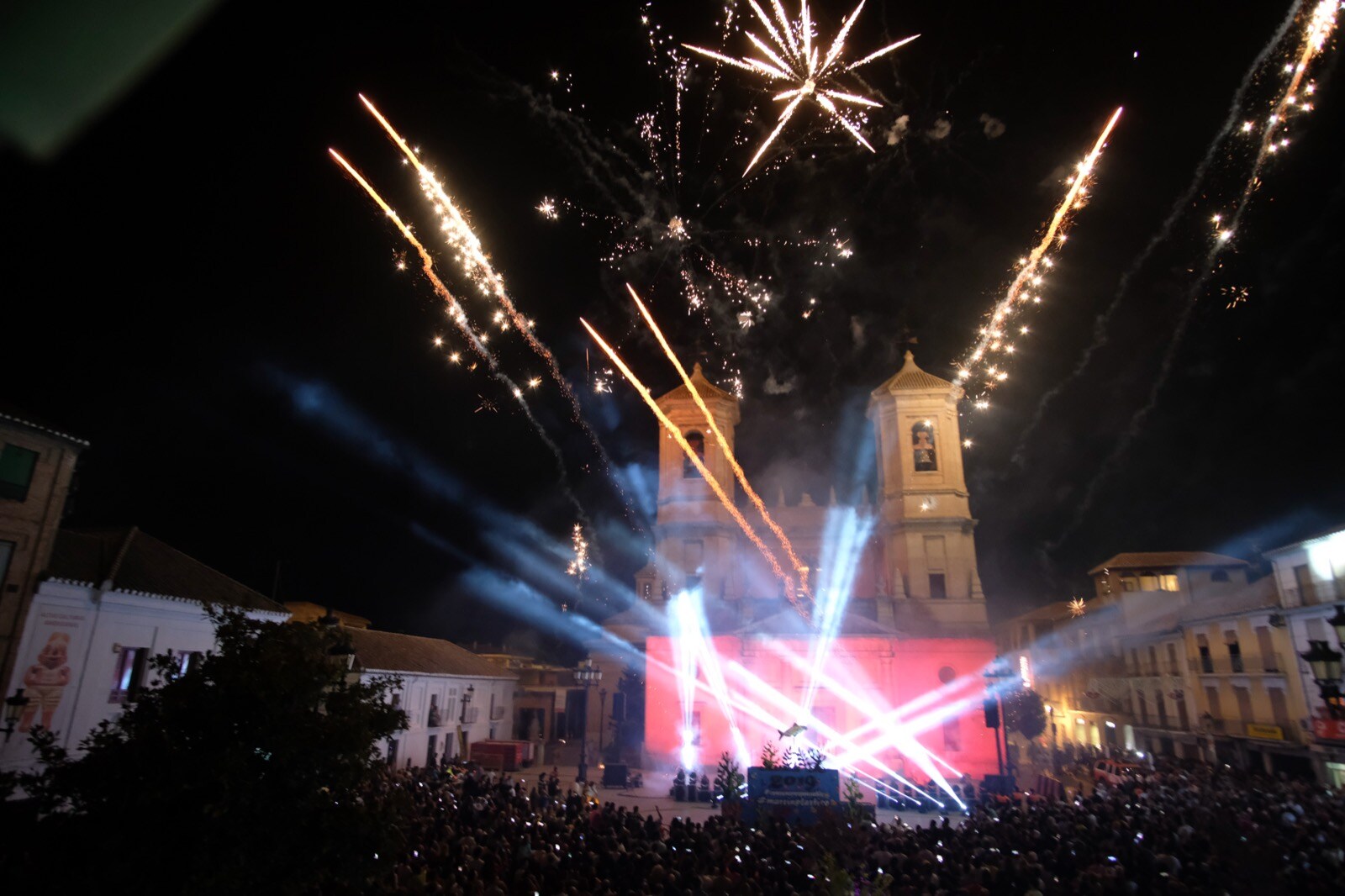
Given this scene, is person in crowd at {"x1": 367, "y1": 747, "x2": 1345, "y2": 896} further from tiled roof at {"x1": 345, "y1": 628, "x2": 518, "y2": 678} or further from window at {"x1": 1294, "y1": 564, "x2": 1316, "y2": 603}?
window at {"x1": 1294, "y1": 564, "x2": 1316, "y2": 603}

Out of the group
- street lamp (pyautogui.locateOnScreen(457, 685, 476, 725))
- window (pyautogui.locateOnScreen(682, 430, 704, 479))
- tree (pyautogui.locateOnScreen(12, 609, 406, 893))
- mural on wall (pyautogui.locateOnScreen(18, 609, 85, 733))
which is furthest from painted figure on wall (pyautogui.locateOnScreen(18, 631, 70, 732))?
window (pyautogui.locateOnScreen(682, 430, 704, 479))

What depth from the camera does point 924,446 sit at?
37.5m

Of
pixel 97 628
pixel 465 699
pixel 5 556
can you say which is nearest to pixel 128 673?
pixel 97 628

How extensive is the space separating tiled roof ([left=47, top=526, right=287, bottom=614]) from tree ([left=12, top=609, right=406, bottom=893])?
1010 centimetres

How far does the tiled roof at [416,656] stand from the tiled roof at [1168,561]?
37.6m

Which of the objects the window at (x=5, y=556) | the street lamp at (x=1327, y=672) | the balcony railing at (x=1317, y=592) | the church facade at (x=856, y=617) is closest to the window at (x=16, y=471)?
the window at (x=5, y=556)

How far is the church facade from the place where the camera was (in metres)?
32.8

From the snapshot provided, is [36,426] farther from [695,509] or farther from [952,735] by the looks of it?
[952,735]

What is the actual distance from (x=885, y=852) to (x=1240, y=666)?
29.3 m

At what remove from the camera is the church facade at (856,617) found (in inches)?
1291

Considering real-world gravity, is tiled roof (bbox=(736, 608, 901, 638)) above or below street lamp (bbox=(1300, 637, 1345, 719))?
above

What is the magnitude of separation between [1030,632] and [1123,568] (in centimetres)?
1533

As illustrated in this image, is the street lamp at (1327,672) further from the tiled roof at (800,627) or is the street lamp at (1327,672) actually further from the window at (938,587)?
the window at (938,587)

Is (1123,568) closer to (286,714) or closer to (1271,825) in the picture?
(1271,825)
